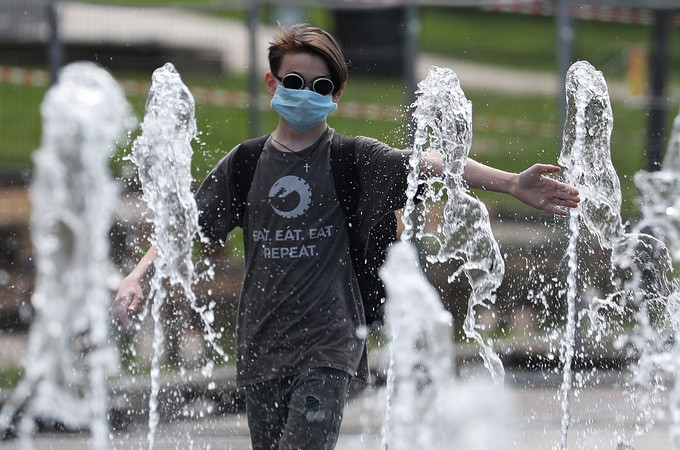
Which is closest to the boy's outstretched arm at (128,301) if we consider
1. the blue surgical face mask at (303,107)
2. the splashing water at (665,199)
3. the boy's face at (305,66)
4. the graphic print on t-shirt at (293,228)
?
the graphic print on t-shirt at (293,228)

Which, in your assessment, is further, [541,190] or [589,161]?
[589,161]

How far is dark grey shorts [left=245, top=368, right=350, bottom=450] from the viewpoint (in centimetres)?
425

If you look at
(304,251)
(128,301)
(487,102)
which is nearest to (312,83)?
(304,251)

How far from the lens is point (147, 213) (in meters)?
8.27

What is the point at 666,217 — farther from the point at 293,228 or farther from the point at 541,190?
the point at 293,228

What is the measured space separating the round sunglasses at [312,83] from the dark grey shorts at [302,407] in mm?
843

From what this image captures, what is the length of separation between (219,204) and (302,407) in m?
0.68

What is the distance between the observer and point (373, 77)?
374 inches

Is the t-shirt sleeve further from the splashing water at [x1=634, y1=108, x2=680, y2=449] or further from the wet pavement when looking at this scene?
the splashing water at [x1=634, y1=108, x2=680, y2=449]

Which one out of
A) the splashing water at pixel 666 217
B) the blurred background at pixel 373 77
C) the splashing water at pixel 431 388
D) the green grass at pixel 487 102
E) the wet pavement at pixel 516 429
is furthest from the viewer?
the green grass at pixel 487 102

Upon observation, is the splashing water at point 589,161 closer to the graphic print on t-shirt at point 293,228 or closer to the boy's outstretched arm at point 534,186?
the boy's outstretched arm at point 534,186

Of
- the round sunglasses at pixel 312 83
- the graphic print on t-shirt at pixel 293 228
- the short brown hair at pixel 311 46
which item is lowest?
the graphic print on t-shirt at pixel 293 228

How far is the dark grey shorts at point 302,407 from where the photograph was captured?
4254mm

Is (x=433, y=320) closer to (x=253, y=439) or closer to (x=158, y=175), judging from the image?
(x=253, y=439)
